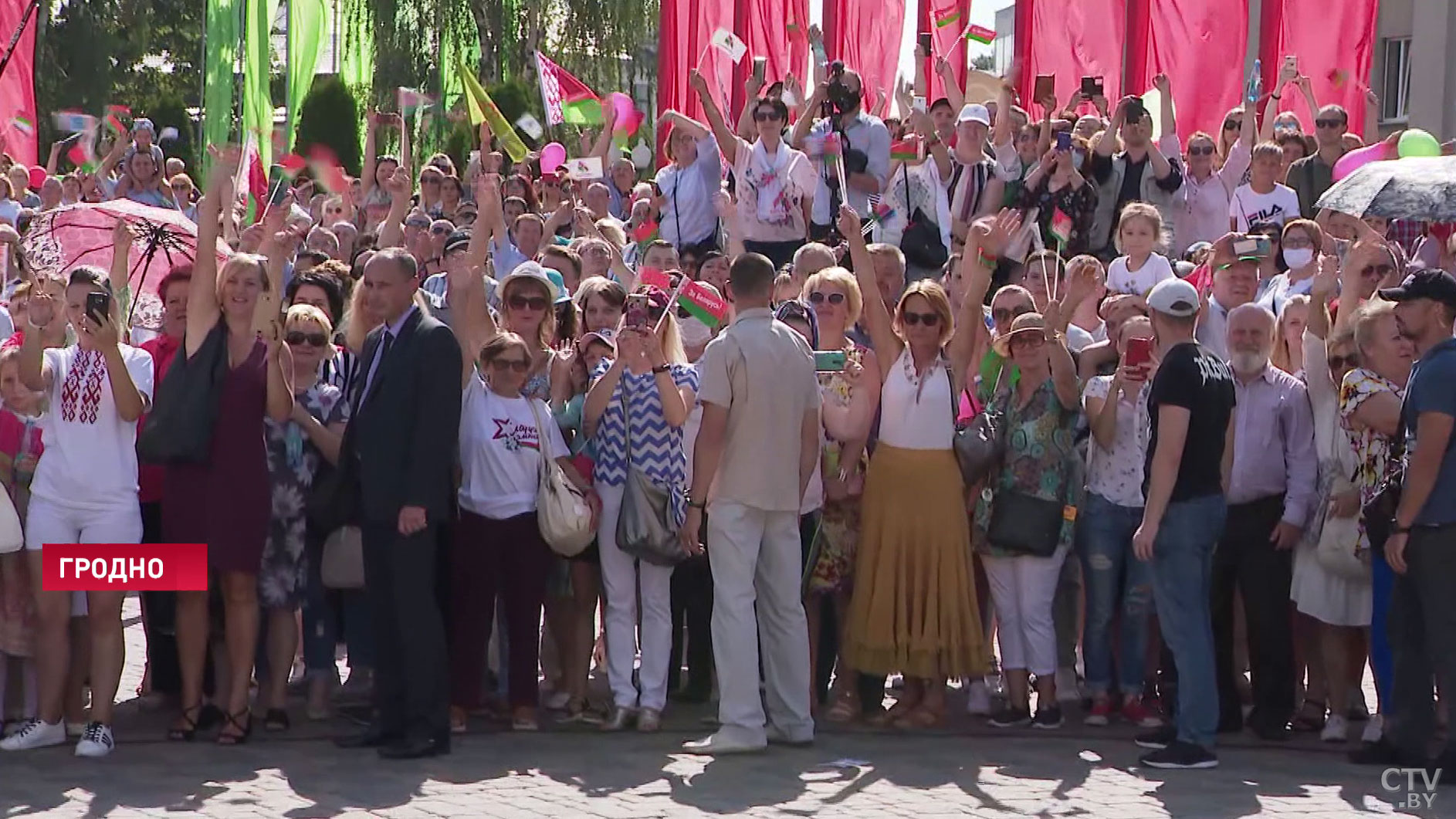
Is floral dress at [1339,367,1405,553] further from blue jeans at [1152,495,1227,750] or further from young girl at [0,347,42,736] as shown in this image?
young girl at [0,347,42,736]

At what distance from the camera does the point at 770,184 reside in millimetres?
12992

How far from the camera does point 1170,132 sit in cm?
1383

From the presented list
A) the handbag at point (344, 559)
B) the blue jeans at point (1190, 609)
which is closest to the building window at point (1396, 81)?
the blue jeans at point (1190, 609)

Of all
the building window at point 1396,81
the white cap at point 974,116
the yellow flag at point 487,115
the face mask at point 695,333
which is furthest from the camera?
the building window at point 1396,81

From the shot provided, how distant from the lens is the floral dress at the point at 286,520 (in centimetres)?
848

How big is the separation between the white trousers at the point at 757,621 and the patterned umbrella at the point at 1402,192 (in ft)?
9.77

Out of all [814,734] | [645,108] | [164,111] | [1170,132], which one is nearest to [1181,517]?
[814,734]

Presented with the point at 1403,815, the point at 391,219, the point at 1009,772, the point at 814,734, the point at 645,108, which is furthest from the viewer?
the point at 645,108

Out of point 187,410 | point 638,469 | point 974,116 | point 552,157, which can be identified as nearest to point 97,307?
point 187,410

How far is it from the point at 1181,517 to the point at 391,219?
6866 mm

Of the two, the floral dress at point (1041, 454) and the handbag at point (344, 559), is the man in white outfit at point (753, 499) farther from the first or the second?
the handbag at point (344, 559)

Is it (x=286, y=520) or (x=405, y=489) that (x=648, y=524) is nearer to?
(x=405, y=489)

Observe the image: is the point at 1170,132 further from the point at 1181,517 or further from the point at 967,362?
the point at 1181,517

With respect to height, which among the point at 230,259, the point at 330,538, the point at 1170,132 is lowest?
the point at 330,538
